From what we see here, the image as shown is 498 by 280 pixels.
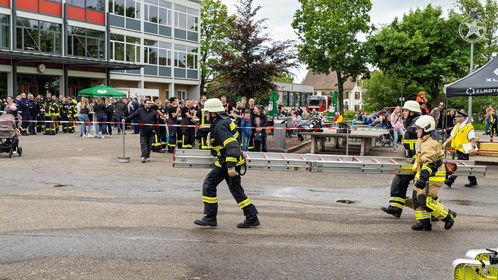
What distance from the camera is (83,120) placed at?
76.5ft

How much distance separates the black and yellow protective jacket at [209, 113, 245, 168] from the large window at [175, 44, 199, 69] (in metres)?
41.0

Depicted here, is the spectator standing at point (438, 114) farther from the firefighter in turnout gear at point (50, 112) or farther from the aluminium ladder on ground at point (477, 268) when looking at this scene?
the firefighter in turnout gear at point (50, 112)

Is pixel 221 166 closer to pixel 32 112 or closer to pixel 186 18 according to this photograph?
pixel 32 112

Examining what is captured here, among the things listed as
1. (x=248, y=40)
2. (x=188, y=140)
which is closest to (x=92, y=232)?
(x=188, y=140)

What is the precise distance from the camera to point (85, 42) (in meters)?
37.4

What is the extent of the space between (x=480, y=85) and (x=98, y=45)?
31.3 metres

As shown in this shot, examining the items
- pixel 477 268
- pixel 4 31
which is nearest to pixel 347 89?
pixel 4 31

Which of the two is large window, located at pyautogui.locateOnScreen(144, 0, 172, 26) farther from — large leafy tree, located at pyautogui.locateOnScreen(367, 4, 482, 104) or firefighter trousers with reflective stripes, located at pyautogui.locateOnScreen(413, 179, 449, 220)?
firefighter trousers with reflective stripes, located at pyautogui.locateOnScreen(413, 179, 449, 220)

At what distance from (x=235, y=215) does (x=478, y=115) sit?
50.1 meters

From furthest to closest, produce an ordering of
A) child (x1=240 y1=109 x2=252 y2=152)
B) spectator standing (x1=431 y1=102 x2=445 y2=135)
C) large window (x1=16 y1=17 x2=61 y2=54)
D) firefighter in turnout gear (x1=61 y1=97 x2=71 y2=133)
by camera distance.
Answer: large window (x1=16 y1=17 x2=61 y2=54) < firefighter in turnout gear (x1=61 y1=97 x2=71 y2=133) < spectator standing (x1=431 y1=102 x2=445 y2=135) < child (x1=240 y1=109 x2=252 y2=152)

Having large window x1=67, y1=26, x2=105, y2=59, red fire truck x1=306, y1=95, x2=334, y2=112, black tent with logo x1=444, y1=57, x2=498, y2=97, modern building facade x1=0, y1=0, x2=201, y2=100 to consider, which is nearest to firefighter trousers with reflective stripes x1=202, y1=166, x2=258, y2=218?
black tent with logo x1=444, y1=57, x2=498, y2=97

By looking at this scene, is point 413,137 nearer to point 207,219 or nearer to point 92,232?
point 207,219

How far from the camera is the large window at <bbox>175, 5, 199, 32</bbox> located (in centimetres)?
4697

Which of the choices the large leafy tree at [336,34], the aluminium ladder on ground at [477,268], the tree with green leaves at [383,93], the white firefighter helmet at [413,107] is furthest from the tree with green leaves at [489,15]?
the aluminium ladder on ground at [477,268]
